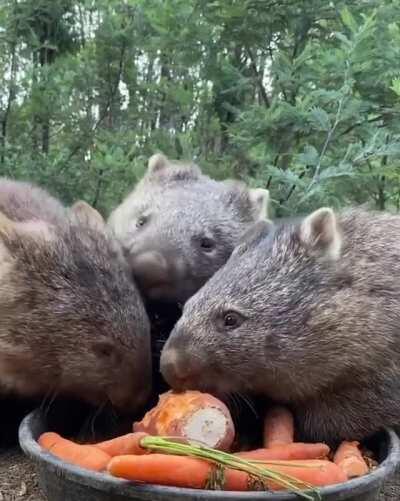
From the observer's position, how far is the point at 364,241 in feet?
9.82

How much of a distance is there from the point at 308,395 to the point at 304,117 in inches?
97.1

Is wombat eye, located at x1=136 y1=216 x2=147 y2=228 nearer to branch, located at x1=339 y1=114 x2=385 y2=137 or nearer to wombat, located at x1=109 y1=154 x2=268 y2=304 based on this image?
wombat, located at x1=109 y1=154 x2=268 y2=304

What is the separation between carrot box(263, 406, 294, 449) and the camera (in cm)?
257

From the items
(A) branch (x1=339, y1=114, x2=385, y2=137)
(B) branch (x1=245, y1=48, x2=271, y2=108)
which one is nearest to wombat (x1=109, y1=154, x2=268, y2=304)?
(A) branch (x1=339, y1=114, x2=385, y2=137)

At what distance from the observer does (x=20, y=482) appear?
2.86 m

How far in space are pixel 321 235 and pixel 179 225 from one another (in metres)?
0.83

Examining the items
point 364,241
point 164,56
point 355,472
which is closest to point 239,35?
point 164,56

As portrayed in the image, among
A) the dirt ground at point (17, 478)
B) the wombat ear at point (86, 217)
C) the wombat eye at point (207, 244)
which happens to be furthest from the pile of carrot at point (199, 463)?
the wombat eye at point (207, 244)

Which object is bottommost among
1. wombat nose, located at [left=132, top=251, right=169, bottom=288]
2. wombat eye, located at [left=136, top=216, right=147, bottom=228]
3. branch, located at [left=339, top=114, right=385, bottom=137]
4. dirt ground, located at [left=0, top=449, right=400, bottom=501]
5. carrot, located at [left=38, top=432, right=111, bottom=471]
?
dirt ground, located at [left=0, top=449, right=400, bottom=501]

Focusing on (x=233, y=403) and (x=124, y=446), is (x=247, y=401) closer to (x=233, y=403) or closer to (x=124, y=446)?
(x=233, y=403)

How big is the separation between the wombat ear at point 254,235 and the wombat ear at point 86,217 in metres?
0.61

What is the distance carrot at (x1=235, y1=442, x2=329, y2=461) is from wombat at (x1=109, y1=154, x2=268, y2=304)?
84cm

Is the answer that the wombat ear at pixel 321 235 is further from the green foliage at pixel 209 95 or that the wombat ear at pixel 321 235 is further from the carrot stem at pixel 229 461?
the green foliage at pixel 209 95

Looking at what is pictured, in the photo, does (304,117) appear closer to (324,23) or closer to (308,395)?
(324,23)
